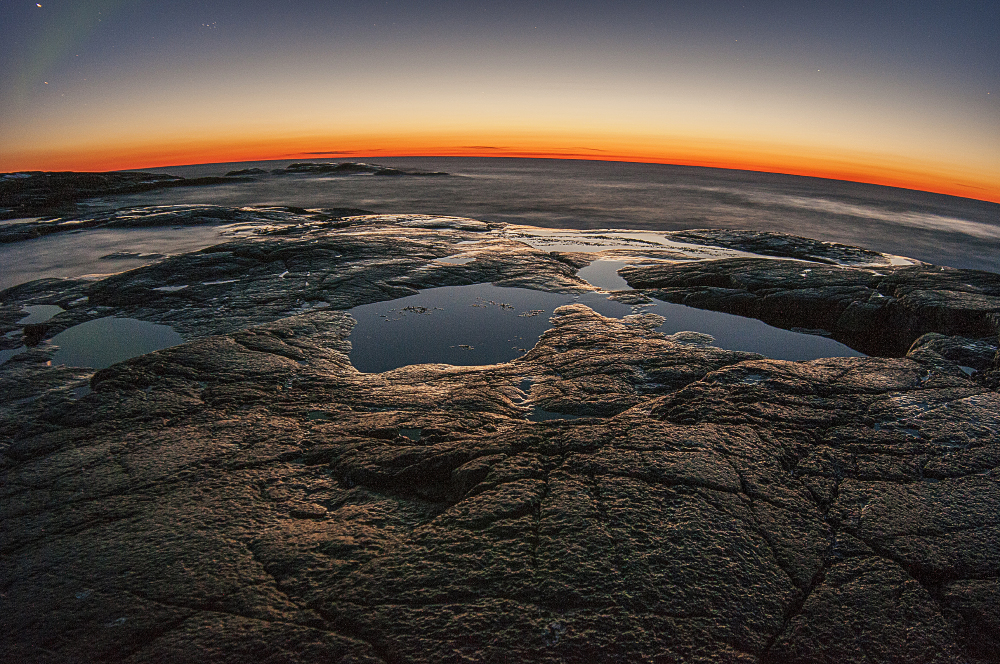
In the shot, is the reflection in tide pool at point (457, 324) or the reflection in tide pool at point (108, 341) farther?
the reflection in tide pool at point (457, 324)

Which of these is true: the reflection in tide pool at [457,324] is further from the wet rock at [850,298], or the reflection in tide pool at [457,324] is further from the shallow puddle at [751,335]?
the wet rock at [850,298]

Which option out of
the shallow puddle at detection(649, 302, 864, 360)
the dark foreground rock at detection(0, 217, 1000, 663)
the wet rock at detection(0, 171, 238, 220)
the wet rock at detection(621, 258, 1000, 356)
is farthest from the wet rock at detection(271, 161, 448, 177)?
the dark foreground rock at detection(0, 217, 1000, 663)

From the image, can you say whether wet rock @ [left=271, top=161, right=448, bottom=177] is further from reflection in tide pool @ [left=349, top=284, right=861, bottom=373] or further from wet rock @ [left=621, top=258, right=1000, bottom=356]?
wet rock @ [left=621, top=258, right=1000, bottom=356]

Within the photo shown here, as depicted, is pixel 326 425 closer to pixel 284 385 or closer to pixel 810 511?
pixel 284 385

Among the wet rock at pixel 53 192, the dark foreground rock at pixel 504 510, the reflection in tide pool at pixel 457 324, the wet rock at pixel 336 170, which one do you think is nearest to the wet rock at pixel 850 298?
the dark foreground rock at pixel 504 510

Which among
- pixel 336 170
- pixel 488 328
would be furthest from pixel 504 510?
pixel 336 170
